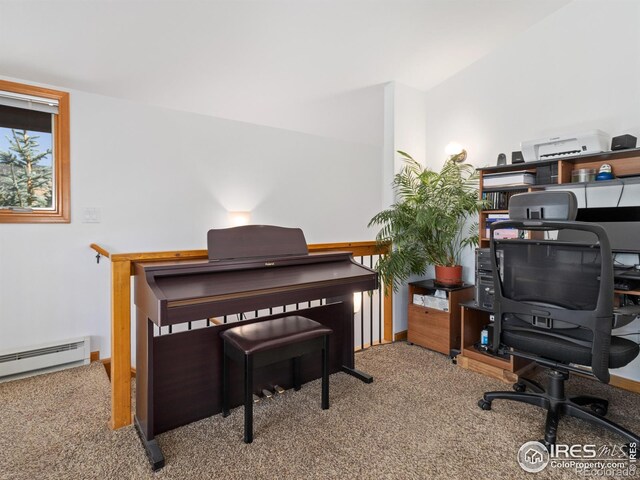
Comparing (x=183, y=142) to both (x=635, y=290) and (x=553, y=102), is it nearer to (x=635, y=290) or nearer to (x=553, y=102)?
(x=553, y=102)

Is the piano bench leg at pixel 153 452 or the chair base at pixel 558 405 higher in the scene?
the chair base at pixel 558 405

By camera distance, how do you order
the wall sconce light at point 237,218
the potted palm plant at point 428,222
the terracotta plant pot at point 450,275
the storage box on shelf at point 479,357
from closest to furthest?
the storage box on shelf at point 479,357 < the potted palm plant at point 428,222 < the terracotta plant pot at point 450,275 < the wall sconce light at point 237,218

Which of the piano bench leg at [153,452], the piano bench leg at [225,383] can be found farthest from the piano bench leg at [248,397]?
the piano bench leg at [153,452]

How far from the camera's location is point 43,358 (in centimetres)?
268

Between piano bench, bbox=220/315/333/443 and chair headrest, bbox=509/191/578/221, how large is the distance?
1.30 meters

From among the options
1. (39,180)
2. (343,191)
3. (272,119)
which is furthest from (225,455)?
(343,191)

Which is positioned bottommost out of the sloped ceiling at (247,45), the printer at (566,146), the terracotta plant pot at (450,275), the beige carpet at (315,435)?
the beige carpet at (315,435)

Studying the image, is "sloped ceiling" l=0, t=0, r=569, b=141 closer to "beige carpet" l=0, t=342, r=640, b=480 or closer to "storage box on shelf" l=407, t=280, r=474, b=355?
"storage box on shelf" l=407, t=280, r=474, b=355

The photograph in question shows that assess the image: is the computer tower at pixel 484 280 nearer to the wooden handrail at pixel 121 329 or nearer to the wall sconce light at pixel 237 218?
the wooden handrail at pixel 121 329

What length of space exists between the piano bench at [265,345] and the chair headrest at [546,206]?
1.30 meters

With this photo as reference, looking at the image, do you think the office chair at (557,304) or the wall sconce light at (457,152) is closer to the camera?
the office chair at (557,304)

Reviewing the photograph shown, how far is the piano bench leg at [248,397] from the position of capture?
1752 millimetres

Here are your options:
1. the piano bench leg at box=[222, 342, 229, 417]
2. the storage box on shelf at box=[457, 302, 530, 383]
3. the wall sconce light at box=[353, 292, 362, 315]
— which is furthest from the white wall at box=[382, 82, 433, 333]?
the piano bench leg at box=[222, 342, 229, 417]

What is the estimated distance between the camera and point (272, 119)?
3.83 metres
